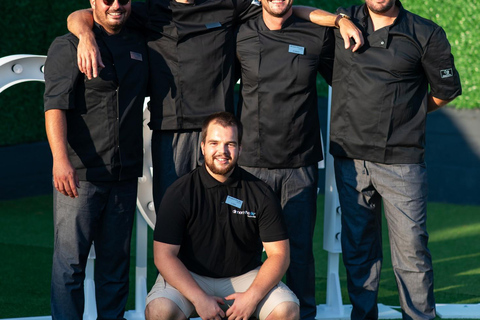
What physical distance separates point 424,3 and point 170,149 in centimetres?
489

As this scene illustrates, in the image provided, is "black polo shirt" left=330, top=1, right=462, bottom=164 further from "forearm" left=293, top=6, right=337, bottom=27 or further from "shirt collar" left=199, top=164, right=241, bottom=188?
"shirt collar" left=199, top=164, right=241, bottom=188

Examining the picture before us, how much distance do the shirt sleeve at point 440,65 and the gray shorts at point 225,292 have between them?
132 centimetres

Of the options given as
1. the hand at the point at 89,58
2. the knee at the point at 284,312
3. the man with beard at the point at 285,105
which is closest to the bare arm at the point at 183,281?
the knee at the point at 284,312

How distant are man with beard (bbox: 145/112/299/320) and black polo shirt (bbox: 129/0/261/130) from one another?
1.22ft

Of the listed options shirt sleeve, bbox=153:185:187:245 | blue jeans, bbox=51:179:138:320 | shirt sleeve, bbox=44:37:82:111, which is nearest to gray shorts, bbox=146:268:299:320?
shirt sleeve, bbox=153:185:187:245

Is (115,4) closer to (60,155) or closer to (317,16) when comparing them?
(60,155)

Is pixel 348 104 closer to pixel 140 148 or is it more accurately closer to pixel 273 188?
pixel 273 188

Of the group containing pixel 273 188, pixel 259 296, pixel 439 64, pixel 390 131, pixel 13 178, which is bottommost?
pixel 13 178

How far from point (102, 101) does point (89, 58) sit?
9.5 inches

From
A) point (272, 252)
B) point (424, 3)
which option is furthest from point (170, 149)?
point (424, 3)

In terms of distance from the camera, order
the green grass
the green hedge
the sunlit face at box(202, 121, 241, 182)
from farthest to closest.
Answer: the green hedge
the green grass
the sunlit face at box(202, 121, 241, 182)

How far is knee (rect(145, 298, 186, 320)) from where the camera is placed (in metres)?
3.56

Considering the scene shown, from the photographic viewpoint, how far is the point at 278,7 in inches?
158

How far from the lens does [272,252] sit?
12.3ft
